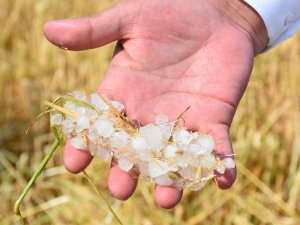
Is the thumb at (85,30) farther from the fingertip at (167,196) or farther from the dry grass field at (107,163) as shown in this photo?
the dry grass field at (107,163)

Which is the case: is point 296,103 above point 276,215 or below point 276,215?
above

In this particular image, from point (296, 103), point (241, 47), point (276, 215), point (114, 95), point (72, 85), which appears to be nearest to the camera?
point (114, 95)

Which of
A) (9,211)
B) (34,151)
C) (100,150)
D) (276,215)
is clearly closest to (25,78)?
(34,151)

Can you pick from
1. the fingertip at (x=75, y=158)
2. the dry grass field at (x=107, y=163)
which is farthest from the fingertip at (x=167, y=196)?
the dry grass field at (x=107, y=163)

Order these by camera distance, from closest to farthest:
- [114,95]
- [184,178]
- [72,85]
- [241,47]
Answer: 1. [184,178]
2. [114,95]
3. [241,47]
4. [72,85]

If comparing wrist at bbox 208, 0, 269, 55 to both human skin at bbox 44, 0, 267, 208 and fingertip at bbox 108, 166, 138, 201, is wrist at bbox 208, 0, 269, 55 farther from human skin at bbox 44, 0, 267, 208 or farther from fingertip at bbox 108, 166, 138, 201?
fingertip at bbox 108, 166, 138, 201

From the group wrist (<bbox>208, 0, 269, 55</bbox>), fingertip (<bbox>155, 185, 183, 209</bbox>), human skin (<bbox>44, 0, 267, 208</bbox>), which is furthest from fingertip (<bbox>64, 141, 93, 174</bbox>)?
wrist (<bbox>208, 0, 269, 55</bbox>)

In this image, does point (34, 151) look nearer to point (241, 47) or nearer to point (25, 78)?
point (25, 78)

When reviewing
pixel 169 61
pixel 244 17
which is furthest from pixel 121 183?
pixel 244 17
